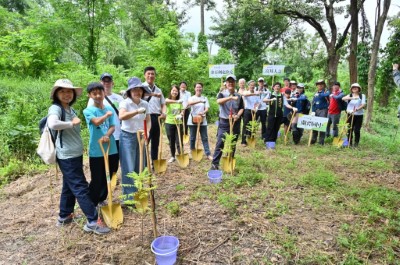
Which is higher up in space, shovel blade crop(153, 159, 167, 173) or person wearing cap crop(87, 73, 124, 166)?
person wearing cap crop(87, 73, 124, 166)

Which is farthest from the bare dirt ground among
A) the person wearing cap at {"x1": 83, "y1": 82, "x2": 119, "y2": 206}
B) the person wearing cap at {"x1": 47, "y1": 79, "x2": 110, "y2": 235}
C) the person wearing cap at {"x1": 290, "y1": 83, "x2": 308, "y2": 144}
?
the person wearing cap at {"x1": 290, "y1": 83, "x2": 308, "y2": 144}

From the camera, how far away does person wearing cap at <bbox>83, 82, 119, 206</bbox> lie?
3414 mm

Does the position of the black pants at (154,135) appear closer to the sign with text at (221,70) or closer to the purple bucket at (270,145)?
the purple bucket at (270,145)

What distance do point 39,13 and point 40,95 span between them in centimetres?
283

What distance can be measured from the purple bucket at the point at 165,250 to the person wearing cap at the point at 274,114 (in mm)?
5348

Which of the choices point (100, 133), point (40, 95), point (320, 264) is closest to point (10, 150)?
point (40, 95)

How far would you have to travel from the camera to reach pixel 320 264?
9.50ft

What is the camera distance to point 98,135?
11.6 feet

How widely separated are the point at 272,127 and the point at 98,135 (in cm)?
564

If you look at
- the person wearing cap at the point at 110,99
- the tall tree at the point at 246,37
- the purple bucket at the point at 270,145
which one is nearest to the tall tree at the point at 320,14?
the tall tree at the point at 246,37

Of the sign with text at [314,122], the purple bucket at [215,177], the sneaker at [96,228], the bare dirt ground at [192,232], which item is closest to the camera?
the bare dirt ground at [192,232]

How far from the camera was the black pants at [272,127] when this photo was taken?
787 cm

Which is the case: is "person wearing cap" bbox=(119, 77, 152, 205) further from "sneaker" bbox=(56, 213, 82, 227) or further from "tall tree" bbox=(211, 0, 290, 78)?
"tall tree" bbox=(211, 0, 290, 78)

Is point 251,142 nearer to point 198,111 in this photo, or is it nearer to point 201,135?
point 201,135
